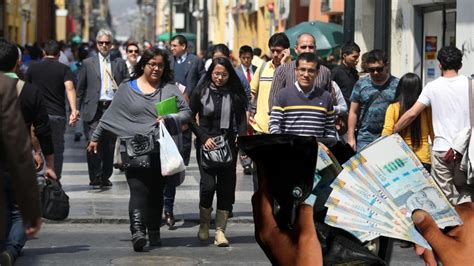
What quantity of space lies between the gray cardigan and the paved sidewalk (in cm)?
203

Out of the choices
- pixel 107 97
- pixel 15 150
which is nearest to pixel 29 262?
pixel 15 150

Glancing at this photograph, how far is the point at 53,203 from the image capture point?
29.2ft

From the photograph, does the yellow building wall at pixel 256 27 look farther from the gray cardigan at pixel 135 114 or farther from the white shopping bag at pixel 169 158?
the white shopping bag at pixel 169 158

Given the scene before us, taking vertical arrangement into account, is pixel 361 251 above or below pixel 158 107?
below

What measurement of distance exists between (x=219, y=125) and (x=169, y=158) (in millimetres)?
953

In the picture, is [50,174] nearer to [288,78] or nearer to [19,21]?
[288,78]

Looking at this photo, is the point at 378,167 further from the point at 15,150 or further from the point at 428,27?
the point at 428,27

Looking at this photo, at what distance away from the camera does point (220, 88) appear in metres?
11.4

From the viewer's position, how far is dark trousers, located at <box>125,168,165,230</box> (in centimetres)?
1087

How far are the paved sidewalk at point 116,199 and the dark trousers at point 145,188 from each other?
1.75m

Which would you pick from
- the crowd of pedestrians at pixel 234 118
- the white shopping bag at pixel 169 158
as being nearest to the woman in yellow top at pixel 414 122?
the crowd of pedestrians at pixel 234 118

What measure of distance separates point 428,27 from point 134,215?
846 centimetres

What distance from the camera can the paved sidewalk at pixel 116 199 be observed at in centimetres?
1291

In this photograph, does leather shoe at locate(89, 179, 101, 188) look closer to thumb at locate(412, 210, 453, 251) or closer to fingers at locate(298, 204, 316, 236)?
fingers at locate(298, 204, 316, 236)
